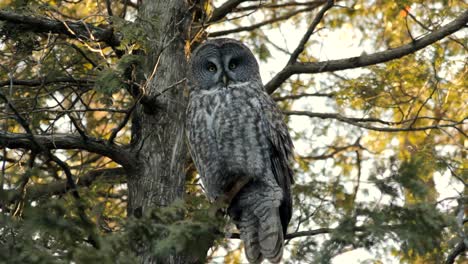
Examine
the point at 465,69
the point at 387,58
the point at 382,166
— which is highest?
the point at 465,69

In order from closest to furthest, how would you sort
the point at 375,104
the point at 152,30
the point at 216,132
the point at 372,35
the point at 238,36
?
the point at 152,30, the point at 216,132, the point at 375,104, the point at 238,36, the point at 372,35

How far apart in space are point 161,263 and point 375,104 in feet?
8.73

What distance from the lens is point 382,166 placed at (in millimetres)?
3643

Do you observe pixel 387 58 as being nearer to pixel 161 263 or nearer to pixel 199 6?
pixel 199 6

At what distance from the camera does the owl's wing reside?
17.8ft

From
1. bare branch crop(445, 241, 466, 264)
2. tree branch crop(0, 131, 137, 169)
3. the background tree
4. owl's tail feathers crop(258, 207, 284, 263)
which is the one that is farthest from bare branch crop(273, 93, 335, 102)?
bare branch crop(445, 241, 466, 264)

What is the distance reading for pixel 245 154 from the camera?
5332 millimetres

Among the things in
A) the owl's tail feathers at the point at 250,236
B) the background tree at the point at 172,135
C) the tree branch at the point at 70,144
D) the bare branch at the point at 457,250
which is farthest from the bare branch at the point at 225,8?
the bare branch at the point at 457,250

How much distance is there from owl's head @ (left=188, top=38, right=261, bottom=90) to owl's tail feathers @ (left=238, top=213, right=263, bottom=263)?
3.40ft

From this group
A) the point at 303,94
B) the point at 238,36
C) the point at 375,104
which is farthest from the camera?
the point at 238,36

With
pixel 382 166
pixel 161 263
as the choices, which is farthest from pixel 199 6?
pixel 382 166

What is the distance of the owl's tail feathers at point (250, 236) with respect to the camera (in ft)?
16.7

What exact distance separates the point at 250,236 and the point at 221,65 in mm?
1362

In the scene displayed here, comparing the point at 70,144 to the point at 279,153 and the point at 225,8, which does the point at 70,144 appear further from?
the point at 225,8
